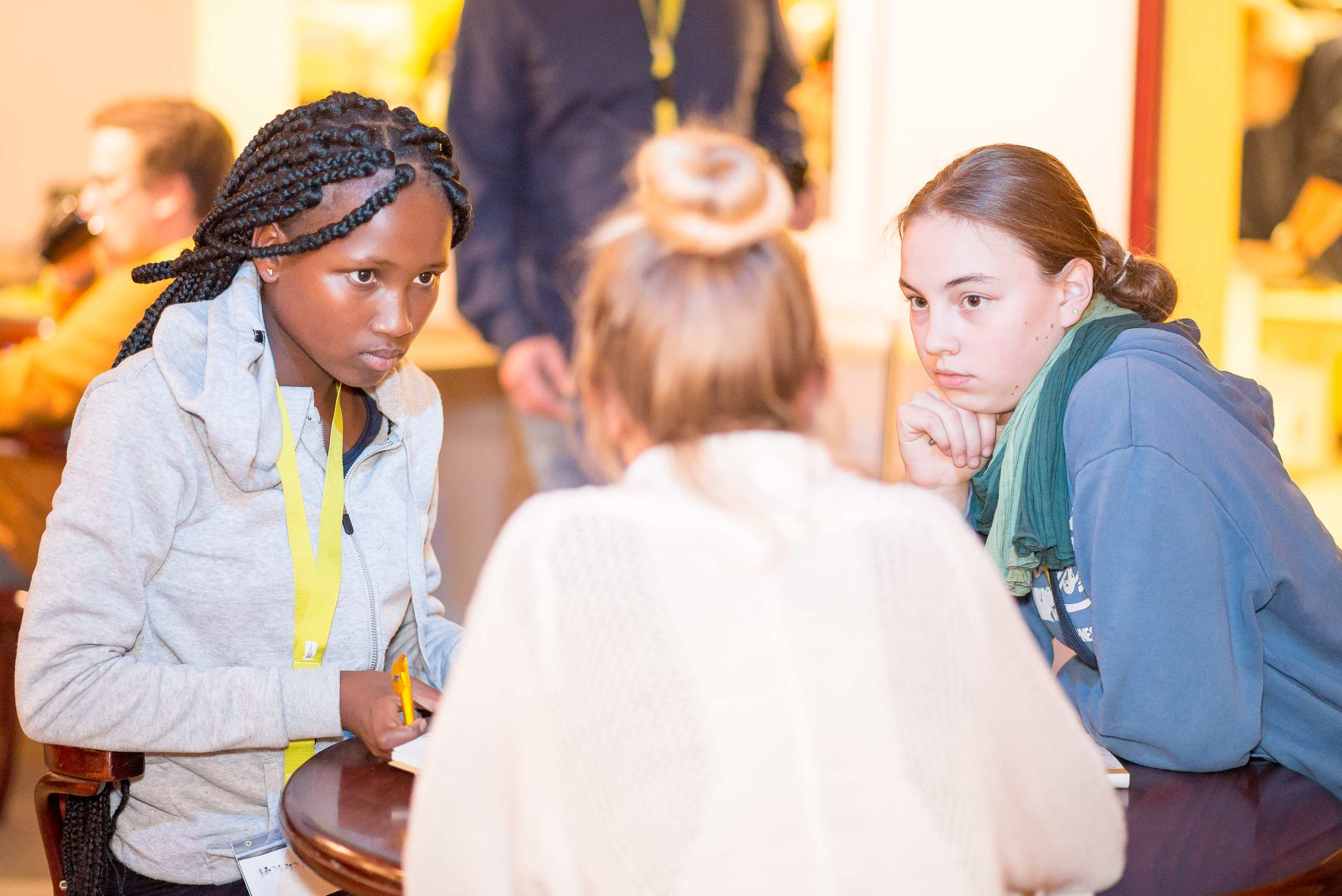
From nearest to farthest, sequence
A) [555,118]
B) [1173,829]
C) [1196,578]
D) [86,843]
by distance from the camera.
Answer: [1173,829] → [1196,578] → [86,843] → [555,118]

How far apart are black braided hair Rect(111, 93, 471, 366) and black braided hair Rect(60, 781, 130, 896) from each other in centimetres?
57

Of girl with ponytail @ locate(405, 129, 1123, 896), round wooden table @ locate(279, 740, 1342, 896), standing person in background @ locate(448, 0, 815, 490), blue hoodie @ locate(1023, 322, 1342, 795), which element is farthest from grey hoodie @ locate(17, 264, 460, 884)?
standing person in background @ locate(448, 0, 815, 490)

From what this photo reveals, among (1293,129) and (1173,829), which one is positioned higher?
(1293,129)

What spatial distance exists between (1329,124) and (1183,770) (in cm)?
290

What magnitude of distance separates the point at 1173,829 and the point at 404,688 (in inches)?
34.1

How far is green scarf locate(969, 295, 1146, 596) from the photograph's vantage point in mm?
1541

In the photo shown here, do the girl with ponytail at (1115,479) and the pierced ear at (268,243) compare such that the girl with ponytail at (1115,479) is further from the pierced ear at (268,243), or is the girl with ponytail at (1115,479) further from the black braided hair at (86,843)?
the black braided hair at (86,843)

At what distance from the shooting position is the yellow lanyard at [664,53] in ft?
10.9

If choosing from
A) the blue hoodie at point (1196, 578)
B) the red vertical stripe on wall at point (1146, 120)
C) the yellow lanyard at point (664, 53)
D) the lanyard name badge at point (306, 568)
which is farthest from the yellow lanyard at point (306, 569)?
the red vertical stripe on wall at point (1146, 120)

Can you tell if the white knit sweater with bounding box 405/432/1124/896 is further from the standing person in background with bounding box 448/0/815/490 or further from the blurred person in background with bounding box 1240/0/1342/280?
the blurred person in background with bounding box 1240/0/1342/280

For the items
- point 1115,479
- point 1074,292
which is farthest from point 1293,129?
point 1115,479

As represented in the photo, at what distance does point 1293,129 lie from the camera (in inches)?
141

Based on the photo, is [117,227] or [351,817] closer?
[351,817]

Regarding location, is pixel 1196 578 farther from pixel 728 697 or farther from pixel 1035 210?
pixel 728 697
